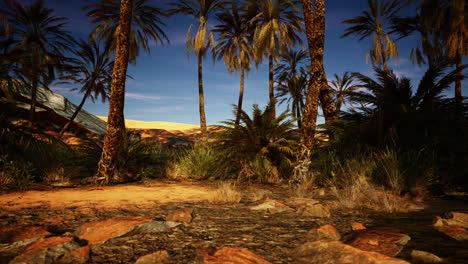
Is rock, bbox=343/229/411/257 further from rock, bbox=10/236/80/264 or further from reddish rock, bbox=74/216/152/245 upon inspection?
rock, bbox=10/236/80/264

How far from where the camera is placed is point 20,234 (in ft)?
8.07

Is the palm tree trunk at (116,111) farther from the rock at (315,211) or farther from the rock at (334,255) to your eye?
the rock at (334,255)

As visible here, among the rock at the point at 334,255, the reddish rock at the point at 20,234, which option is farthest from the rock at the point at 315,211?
the reddish rock at the point at 20,234

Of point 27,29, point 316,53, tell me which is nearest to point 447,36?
point 316,53

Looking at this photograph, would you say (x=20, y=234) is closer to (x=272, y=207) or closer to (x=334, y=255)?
(x=334, y=255)

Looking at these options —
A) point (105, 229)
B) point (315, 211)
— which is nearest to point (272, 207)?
point (315, 211)

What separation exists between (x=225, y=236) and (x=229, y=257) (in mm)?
768

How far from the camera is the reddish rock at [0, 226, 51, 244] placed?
2373mm

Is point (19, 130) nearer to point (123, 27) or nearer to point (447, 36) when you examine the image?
point (123, 27)

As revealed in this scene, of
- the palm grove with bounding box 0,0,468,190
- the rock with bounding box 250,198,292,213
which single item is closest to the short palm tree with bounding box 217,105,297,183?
the palm grove with bounding box 0,0,468,190

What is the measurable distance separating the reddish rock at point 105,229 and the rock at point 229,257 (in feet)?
3.04

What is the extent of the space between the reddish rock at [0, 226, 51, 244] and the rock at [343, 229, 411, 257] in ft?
9.03

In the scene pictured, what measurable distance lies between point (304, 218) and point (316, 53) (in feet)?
15.4

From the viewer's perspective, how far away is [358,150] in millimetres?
6852
